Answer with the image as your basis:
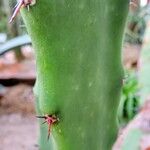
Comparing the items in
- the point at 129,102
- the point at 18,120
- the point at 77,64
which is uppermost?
the point at 77,64

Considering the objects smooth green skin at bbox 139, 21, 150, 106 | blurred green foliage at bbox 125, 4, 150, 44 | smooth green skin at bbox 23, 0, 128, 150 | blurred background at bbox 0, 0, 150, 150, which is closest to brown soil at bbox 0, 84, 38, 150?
blurred background at bbox 0, 0, 150, 150

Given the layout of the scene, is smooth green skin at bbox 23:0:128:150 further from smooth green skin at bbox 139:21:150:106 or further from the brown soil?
the brown soil

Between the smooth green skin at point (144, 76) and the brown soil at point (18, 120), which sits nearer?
the smooth green skin at point (144, 76)

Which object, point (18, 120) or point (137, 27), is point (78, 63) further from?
point (137, 27)

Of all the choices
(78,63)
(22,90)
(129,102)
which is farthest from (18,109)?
(78,63)

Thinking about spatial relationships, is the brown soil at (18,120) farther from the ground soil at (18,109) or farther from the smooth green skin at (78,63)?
the smooth green skin at (78,63)

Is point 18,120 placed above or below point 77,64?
below

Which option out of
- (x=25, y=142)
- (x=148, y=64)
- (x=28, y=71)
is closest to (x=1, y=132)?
(x=25, y=142)

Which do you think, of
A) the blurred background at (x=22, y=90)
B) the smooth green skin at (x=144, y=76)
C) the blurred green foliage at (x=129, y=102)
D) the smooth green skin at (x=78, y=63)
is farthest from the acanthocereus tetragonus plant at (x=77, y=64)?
the blurred green foliage at (x=129, y=102)

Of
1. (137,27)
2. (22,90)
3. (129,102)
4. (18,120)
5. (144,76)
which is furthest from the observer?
(137,27)
